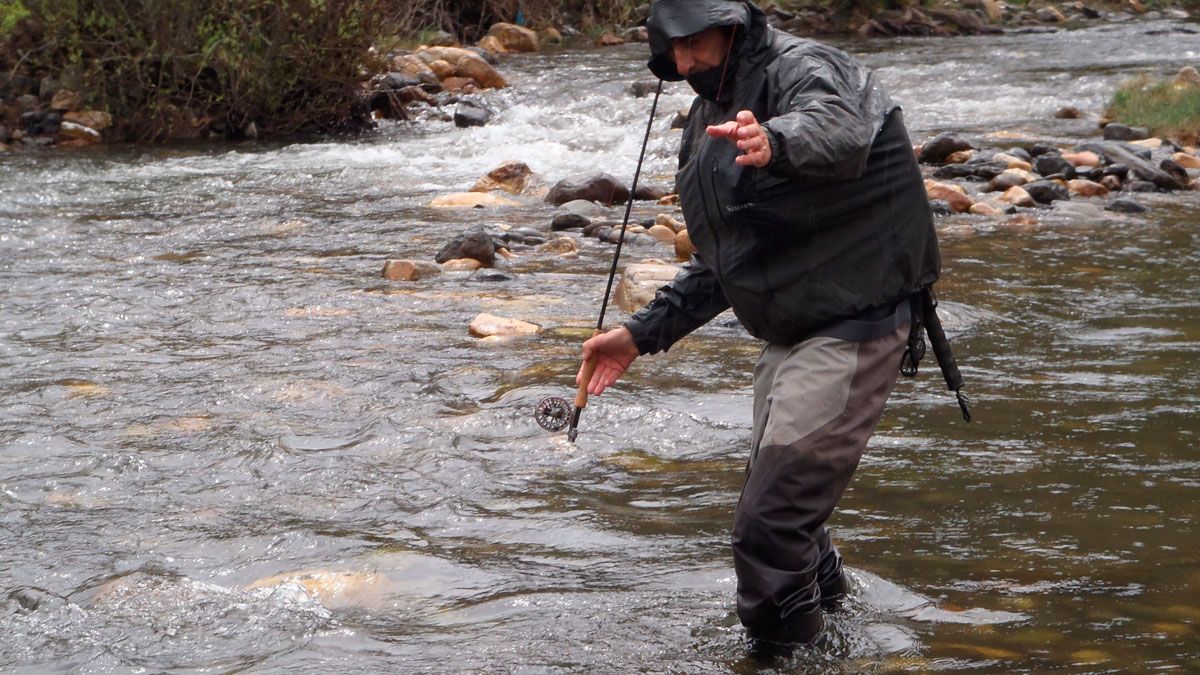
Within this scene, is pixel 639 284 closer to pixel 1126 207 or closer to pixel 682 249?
pixel 682 249

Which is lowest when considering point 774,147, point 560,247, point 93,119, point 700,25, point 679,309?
point 93,119

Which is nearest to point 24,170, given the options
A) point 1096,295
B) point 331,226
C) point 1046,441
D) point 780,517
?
point 331,226

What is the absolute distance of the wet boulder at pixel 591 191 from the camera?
43.4 ft

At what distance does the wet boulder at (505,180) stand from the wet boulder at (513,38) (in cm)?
1251

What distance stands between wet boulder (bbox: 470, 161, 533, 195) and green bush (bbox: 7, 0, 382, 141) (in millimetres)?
5134

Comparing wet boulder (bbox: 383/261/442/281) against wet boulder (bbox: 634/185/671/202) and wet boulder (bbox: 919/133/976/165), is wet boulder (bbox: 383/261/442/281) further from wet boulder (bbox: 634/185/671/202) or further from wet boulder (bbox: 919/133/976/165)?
wet boulder (bbox: 919/133/976/165)

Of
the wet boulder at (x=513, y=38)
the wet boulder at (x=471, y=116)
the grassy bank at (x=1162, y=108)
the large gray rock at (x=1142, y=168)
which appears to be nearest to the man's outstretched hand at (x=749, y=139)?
the large gray rock at (x=1142, y=168)

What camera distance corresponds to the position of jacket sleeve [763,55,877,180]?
3.25 metres

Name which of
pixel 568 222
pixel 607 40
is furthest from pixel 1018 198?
pixel 607 40

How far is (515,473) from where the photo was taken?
584 cm

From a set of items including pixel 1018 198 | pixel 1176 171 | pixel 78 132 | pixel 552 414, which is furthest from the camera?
pixel 78 132

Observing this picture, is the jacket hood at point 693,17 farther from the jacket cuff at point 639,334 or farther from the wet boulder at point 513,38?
the wet boulder at point 513,38

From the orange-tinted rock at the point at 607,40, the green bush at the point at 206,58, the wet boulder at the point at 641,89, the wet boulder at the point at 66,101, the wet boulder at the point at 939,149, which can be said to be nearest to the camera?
the wet boulder at the point at 939,149

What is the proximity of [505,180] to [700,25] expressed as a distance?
1052 centimetres
